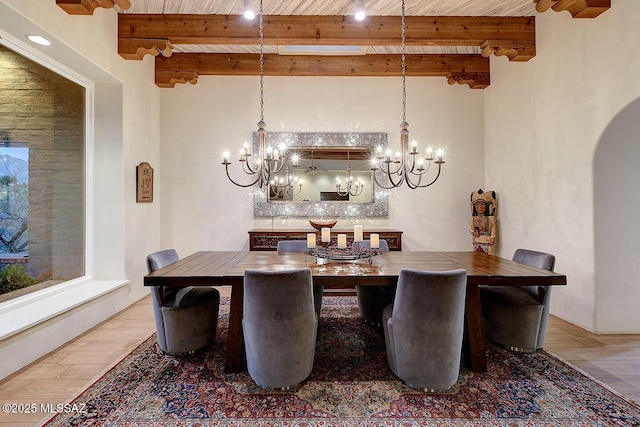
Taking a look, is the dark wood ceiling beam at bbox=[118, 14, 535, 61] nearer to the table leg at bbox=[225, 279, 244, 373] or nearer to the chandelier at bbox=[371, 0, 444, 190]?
the chandelier at bbox=[371, 0, 444, 190]

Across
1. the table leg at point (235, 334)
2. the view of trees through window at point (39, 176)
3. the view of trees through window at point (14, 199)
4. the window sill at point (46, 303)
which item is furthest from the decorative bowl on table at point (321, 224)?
the view of trees through window at point (14, 199)

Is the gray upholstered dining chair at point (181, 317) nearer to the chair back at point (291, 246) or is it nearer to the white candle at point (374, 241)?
the chair back at point (291, 246)

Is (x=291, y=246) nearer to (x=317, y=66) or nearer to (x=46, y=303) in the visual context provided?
(x=46, y=303)

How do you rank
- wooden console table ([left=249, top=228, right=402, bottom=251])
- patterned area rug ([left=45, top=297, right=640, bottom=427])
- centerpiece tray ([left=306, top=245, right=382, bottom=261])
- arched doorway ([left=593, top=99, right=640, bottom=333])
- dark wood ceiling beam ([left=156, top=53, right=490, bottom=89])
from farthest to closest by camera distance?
dark wood ceiling beam ([left=156, top=53, right=490, bottom=89]), wooden console table ([left=249, top=228, right=402, bottom=251]), arched doorway ([left=593, top=99, right=640, bottom=333]), centerpiece tray ([left=306, top=245, right=382, bottom=261]), patterned area rug ([left=45, top=297, right=640, bottom=427])

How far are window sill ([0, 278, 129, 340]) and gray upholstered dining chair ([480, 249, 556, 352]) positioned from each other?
3.58 meters

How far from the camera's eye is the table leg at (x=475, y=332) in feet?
7.03

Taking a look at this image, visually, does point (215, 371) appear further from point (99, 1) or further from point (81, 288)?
point (99, 1)

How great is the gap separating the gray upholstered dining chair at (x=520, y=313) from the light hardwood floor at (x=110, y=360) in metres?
0.32

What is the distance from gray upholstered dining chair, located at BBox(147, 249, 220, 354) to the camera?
7.57ft

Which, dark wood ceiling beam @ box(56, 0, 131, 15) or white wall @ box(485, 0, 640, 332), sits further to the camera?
white wall @ box(485, 0, 640, 332)

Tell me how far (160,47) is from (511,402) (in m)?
4.64

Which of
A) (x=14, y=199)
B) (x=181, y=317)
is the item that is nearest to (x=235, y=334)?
(x=181, y=317)

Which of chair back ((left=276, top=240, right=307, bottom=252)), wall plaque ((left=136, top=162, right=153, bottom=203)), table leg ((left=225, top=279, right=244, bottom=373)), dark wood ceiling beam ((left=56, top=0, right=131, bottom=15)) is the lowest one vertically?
table leg ((left=225, top=279, right=244, bottom=373))

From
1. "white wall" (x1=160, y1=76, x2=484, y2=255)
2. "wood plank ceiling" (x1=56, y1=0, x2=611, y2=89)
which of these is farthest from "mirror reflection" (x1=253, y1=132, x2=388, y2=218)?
"wood plank ceiling" (x1=56, y1=0, x2=611, y2=89)
